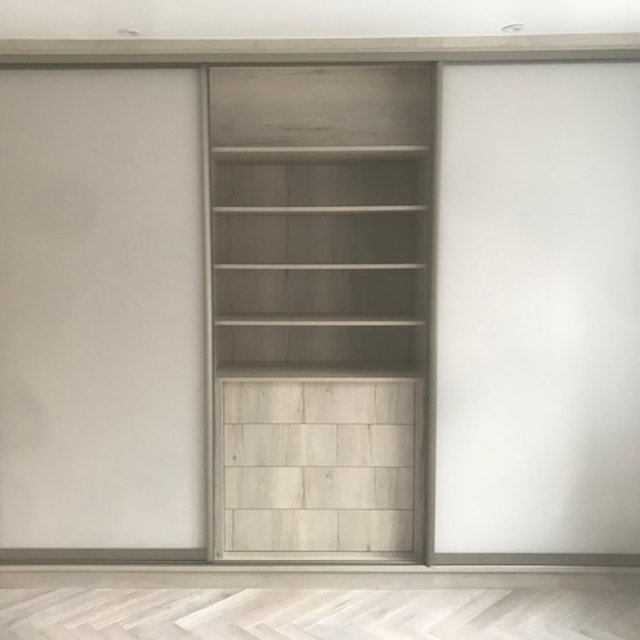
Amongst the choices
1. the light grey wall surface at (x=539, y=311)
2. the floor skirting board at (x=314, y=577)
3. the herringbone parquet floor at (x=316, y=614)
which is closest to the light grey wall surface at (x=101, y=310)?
the floor skirting board at (x=314, y=577)

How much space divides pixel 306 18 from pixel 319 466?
5.82 feet

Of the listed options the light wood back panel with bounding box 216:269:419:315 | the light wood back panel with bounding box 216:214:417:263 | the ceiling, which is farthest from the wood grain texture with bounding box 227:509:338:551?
the ceiling

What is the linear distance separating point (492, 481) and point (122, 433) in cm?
156

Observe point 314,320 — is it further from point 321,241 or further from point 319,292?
point 321,241

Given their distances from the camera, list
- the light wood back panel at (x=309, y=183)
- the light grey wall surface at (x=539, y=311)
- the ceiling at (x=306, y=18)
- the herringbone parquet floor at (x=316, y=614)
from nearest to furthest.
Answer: the ceiling at (x=306, y=18)
the herringbone parquet floor at (x=316, y=614)
the light grey wall surface at (x=539, y=311)
the light wood back panel at (x=309, y=183)

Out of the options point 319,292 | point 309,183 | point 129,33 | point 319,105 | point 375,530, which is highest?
point 129,33

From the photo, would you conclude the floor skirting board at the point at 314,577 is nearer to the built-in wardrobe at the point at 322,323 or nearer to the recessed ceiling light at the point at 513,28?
the built-in wardrobe at the point at 322,323

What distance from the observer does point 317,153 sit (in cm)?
291

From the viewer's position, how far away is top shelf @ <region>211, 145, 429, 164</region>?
9.29 feet

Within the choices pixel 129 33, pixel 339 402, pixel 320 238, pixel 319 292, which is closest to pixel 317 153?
pixel 320 238

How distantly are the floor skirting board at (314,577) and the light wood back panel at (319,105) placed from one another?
1.80 metres

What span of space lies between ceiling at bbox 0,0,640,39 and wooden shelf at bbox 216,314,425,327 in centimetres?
113

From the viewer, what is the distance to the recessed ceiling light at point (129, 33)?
2656 millimetres

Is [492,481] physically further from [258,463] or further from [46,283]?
[46,283]
